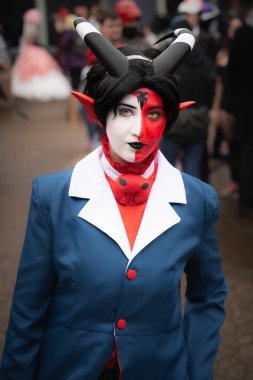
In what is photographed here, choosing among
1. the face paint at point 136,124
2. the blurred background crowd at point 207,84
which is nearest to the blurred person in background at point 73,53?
the blurred background crowd at point 207,84

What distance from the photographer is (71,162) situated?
7207 millimetres

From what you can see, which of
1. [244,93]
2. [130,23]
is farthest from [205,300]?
[130,23]

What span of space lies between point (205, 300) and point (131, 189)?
0.50m

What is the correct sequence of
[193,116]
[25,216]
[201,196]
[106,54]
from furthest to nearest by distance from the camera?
[25,216]
[193,116]
[201,196]
[106,54]

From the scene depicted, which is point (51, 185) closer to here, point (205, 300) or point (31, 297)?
point (31, 297)

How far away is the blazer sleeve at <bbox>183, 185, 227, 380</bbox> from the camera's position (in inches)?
73.3

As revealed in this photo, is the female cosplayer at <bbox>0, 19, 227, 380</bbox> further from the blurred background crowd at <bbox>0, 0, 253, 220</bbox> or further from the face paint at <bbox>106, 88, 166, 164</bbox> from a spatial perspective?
the blurred background crowd at <bbox>0, 0, 253, 220</bbox>

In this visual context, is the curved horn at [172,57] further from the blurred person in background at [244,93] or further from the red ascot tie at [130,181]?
the blurred person in background at [244,93]

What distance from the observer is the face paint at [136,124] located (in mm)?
1652

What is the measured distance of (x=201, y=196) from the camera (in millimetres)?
1847

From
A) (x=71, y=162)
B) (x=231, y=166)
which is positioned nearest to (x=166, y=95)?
(x=231, y=166)

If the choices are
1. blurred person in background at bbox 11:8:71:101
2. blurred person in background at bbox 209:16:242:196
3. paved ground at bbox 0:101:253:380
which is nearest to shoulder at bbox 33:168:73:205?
paved ground at bbox 0:101:253:380

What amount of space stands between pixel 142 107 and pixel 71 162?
5603 mm

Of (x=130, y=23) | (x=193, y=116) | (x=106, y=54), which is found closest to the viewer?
(x=106, y=54)
